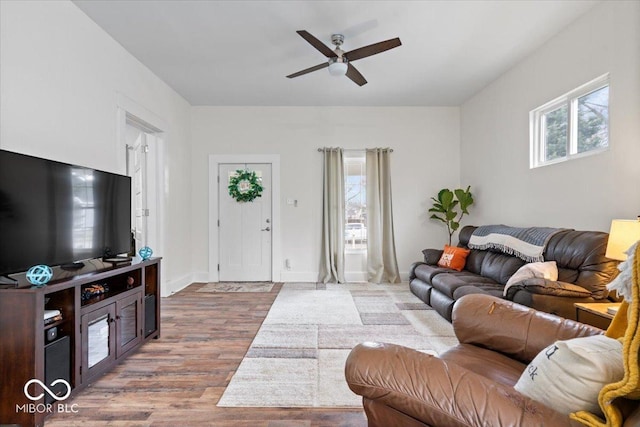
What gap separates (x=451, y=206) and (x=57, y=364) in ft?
16.2

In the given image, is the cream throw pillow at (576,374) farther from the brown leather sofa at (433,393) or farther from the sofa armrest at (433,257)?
the sofa armrest at (433,257)

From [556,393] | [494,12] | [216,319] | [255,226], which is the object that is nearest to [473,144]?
[494,12]

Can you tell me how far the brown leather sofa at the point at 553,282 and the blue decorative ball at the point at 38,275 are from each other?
10.2 feet

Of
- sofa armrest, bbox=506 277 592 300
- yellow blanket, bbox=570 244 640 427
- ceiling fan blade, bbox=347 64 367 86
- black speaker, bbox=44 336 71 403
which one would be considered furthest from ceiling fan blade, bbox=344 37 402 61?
black speaker, bbox=44 336 71 403

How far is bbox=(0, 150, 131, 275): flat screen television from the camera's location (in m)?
1.78

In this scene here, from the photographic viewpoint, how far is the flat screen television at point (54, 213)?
178 cm

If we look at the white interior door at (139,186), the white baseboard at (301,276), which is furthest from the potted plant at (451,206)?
the white interior door at (139,186)

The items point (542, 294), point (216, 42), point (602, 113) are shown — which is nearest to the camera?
point (542, 294)

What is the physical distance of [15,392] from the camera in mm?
1659

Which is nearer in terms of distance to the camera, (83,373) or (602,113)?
(83,373)

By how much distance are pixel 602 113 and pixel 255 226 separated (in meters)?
4.51

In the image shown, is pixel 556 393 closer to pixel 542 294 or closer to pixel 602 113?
pixel 542 294

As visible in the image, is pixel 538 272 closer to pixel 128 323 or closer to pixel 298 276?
pixel 128 323


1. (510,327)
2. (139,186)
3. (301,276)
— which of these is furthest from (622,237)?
(139,186)
